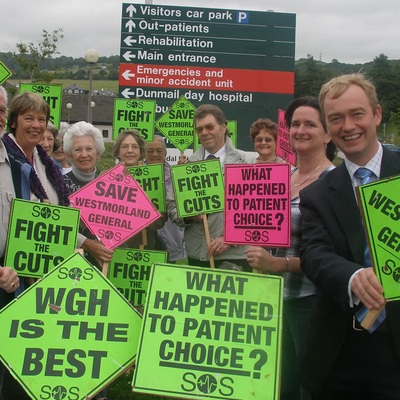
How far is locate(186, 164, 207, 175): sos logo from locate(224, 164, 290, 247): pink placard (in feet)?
2.97

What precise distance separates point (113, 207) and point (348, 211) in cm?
207

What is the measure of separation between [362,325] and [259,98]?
8.98 metres

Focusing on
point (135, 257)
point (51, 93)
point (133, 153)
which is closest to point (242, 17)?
point (51, 93)

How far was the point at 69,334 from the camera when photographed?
7.64ft

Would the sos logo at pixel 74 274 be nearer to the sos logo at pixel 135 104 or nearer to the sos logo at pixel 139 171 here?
the sos logo at pixel 139 171

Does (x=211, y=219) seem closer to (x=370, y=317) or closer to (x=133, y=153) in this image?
(x=133, y=153)

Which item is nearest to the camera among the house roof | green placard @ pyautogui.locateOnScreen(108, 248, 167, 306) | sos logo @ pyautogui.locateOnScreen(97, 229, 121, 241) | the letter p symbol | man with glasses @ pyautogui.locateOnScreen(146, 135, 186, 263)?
sos logo @ pyautogui.locateOnScreen(97, 229, 121, 241)

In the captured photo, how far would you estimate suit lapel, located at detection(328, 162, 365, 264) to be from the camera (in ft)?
6.85

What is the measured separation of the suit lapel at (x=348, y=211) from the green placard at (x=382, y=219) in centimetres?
14

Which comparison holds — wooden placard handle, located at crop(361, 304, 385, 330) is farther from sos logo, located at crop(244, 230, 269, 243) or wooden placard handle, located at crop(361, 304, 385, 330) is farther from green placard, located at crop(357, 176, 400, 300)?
sos logo, located at crop(244, 230, 269, 243)

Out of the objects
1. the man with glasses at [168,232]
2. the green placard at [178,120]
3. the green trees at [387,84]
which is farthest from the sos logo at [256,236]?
the green trees at [387,84]

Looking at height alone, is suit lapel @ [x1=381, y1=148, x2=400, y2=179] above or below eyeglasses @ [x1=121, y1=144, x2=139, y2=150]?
below

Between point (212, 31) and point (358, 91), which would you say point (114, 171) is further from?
point (212, 31)

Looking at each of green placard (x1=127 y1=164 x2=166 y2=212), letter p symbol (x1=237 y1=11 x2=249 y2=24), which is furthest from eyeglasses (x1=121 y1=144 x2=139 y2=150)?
letter p symbol (x1=237 y1=11 x2=249 y2=24)
